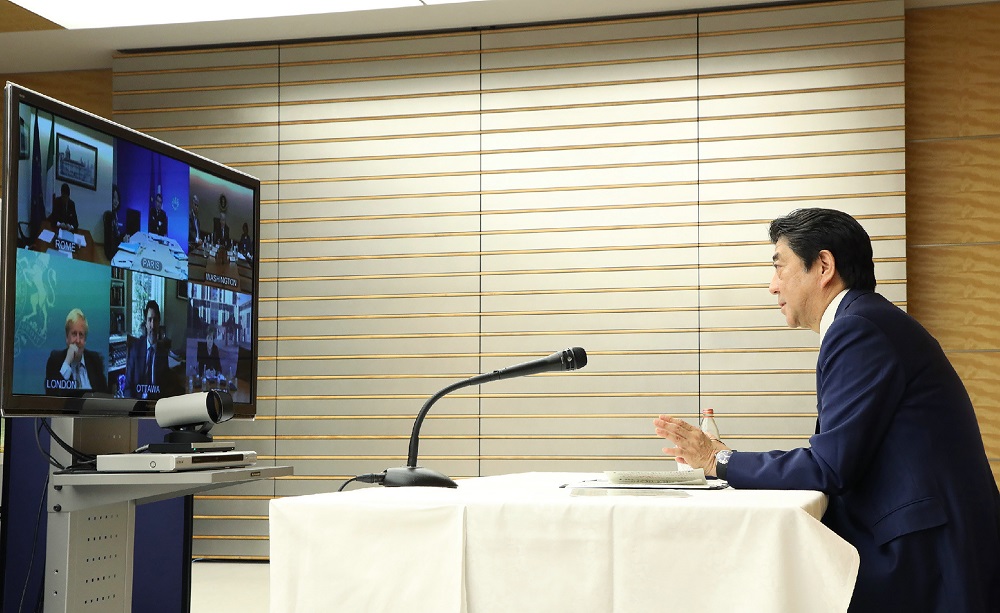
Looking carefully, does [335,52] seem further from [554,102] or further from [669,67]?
[669,67]

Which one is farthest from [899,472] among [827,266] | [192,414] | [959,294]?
[959,294]

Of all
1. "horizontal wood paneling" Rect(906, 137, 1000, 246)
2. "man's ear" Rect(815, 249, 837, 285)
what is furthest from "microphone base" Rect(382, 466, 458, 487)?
"horizontal wood paneling" Rect(906, 137, 1000, 246)

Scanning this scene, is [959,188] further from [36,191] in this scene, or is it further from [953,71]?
[36,191]

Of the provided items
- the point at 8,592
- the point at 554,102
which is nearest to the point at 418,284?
the point at 554,102

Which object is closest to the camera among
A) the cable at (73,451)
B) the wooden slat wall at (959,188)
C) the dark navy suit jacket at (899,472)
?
the dark navy suit jacket at (899,472)

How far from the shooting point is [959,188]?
5.70 metres

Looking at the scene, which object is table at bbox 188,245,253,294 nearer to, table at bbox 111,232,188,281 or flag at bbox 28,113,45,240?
table at bbox 111,232,188,281

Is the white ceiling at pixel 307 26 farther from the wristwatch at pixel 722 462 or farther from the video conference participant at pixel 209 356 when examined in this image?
the wristwatch at pixel 722 462

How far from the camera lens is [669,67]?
5.90m

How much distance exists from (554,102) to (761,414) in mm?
2166

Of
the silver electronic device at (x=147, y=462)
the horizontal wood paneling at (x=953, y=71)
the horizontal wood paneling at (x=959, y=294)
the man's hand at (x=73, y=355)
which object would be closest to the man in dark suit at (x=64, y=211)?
the man's hand at (x=73, y=355)

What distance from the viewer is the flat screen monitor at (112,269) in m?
2.59

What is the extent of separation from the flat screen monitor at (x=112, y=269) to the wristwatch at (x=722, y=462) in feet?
5.59

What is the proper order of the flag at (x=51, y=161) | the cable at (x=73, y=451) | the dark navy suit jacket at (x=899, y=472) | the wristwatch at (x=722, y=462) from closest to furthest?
the dark navy suit jacket at (x=899, y=472) < the wristwatch at (x=722, y=462) < the flag at (x=51, y=161) < the cable at (x=73, y=451)
